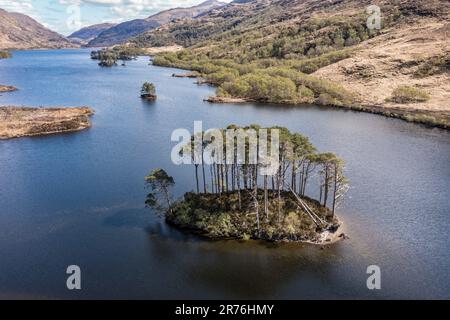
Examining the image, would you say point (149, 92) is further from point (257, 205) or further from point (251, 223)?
point (251, 223)

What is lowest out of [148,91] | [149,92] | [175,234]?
[175,234]

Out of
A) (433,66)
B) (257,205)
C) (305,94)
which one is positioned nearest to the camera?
(257,205)

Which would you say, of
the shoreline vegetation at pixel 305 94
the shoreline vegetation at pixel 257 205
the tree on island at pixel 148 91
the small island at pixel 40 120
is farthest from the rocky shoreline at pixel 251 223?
the tree on island at pixel 148 91

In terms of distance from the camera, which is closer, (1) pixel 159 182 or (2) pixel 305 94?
(1) pixel 159 182

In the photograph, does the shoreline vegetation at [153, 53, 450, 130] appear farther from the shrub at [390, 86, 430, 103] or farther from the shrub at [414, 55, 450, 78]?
the shrub at [414, 55, 450, 78]

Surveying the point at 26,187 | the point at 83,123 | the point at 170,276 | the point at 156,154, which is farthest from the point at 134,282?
the point at 83,123

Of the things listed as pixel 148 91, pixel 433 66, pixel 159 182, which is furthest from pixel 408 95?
pixel 159 182

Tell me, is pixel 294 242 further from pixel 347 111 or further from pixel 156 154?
pixel 347 111
